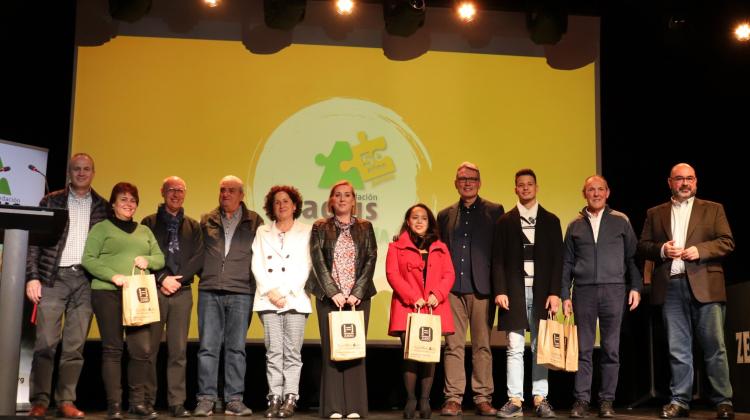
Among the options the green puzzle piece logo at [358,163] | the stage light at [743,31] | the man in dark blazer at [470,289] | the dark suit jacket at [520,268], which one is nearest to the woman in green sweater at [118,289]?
the green puzzle piece logo at [358,163]

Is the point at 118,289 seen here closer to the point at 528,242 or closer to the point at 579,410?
the point at 528,242

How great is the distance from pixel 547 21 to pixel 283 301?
330cm

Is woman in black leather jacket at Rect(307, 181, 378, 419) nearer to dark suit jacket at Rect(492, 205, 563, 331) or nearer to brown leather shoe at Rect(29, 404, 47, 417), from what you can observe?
dark suit jacket at Rect(492, 205, 563, 331)

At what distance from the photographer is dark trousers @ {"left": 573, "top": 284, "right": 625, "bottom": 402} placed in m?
5.27

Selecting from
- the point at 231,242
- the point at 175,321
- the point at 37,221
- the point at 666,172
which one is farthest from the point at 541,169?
the point at 37,221

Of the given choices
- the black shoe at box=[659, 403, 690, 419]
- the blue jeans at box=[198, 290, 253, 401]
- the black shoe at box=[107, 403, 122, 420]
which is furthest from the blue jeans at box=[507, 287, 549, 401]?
the black shoe at box=[107, 403, 122, 420]

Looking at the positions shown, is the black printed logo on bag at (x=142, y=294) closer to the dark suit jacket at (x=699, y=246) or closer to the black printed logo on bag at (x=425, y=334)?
the black printed logo on bag at (x=425, y=334)

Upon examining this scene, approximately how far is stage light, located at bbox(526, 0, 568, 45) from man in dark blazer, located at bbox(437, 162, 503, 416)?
1799mm

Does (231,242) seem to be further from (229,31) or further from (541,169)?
(541,169)

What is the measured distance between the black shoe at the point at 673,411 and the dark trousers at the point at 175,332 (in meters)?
3.12

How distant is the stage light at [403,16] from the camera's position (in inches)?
254

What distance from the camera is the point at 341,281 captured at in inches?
203

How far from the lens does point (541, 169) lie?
21.6 feet

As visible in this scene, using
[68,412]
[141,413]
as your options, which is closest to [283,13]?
[141,413]
